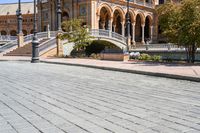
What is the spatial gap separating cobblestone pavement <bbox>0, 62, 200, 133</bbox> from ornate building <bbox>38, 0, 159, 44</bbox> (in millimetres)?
39060

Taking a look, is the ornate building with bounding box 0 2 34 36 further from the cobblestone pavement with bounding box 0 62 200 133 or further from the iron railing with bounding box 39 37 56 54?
the cobblestone pavement with bounding box 0 62 200 133

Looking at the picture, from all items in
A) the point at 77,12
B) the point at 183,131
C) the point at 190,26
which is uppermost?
the point at 77,12

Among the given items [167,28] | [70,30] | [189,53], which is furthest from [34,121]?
[70,30]

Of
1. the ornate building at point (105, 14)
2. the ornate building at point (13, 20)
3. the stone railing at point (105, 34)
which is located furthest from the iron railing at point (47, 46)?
the ornate building at point (13, 20)

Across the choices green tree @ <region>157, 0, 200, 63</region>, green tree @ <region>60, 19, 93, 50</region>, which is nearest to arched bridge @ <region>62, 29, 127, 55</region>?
green tree @ <region>60, 19, 93, 50</region>

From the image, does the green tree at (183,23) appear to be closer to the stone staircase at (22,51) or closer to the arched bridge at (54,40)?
the arched bridge at (54,40)

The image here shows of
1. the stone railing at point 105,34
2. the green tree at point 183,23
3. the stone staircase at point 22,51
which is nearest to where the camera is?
the green tree at point 183,23

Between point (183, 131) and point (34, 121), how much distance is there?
2579 millimetres

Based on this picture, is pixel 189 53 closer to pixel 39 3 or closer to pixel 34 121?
pixel 34 121

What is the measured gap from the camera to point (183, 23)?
19641 millimetres

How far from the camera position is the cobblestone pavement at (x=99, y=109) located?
17.2 feet

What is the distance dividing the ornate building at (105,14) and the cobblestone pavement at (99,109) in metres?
39.1

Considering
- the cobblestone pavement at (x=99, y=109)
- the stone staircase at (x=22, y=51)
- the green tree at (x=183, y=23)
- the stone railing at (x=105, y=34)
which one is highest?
the stone railing at (x=105, y=34)

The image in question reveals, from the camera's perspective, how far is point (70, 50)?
36.0 metres
